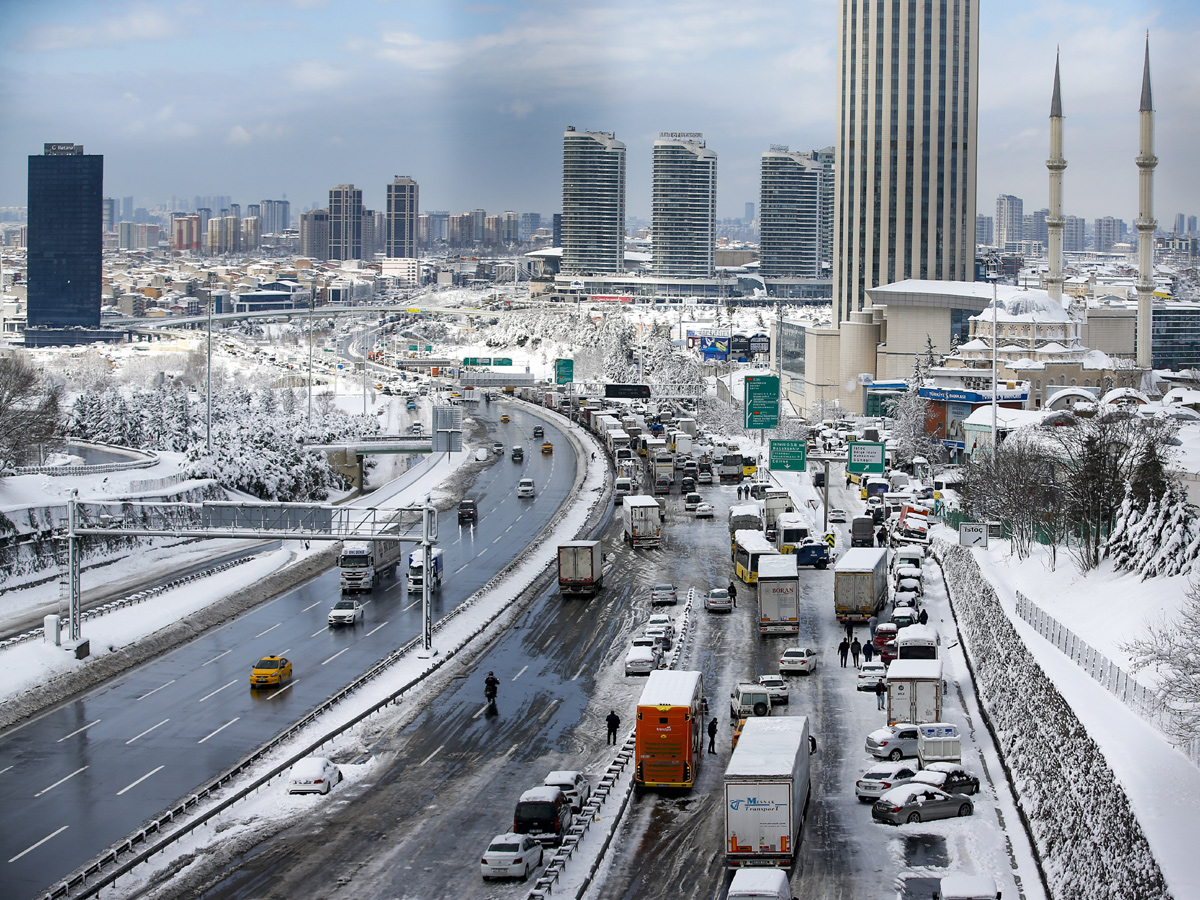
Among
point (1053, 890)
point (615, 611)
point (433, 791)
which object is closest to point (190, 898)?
point (433, 791)

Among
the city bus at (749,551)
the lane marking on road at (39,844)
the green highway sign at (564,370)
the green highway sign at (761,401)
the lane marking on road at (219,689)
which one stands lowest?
the lane marking on road at (39,844)

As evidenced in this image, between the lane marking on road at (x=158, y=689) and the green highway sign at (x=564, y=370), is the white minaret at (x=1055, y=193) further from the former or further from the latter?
the lane marking on road at (x=158, y=689)

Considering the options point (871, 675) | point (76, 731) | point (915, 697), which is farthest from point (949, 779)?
point (76, 731)

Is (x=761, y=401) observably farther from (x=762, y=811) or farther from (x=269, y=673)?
(x=762, y=811)

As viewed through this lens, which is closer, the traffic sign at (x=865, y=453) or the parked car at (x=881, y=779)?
the parked car at (x=881, y=779)

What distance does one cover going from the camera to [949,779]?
2614 centimetres

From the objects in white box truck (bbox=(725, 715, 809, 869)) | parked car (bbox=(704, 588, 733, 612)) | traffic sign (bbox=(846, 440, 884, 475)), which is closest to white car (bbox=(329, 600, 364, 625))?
parked car (bbox=(704, 588, 733, 612))

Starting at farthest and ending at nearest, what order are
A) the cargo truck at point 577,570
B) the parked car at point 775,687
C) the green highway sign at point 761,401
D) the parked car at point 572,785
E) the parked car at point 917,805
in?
the green highway sign at point 761,401 → the cargo truck at point 577,570 → the parked car at point 775,687 → the parked car at point 572,785 → the parked car at point 917,805

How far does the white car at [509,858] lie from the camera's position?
22.7 metres

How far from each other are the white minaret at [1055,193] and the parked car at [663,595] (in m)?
73.2

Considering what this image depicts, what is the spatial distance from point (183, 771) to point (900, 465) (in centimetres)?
Result: 5931

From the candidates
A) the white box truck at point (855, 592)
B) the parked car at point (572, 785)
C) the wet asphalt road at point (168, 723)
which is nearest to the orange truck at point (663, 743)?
the parked car at point (572, 785)

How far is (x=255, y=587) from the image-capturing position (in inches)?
1989

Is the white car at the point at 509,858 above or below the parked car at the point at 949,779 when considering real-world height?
below
